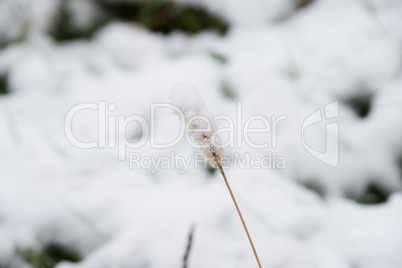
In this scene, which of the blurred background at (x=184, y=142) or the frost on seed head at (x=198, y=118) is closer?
the frost on seed head at (x=198, y=118)

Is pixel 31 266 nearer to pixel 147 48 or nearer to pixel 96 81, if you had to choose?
pixel 96 81

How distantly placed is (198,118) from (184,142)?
596 millimetres

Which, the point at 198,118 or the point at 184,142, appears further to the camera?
the point at 184,142

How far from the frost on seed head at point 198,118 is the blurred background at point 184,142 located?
0.93 feet

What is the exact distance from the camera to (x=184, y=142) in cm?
98

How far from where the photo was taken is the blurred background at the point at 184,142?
0.68 meters

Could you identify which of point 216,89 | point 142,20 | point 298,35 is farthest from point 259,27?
point 142,20

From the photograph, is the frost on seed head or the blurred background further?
the blurred background

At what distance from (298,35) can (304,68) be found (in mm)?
204

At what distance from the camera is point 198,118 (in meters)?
0.39

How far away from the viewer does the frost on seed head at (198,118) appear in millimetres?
377

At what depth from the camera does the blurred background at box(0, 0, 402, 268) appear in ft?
2.23

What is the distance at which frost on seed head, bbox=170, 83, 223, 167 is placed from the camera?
1.24 ft

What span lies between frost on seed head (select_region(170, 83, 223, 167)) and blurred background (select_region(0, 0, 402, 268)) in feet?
0.93
